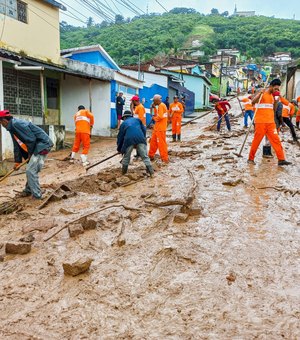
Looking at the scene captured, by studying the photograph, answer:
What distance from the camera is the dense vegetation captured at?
52.0 m

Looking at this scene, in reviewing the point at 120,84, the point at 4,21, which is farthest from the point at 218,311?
the point at 120,84

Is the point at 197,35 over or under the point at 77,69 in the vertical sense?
over

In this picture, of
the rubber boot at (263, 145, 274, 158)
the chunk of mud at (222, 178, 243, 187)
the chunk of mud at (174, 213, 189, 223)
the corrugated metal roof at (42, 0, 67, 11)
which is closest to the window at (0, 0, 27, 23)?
the corrugated metal roof at (42, 0, 67, 11)

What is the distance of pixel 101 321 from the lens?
2.42m

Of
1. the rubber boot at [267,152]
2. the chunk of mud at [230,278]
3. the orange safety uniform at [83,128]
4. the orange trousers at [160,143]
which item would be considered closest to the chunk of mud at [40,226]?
the chunk of mud at [230,278]

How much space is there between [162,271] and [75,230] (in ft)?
4.47

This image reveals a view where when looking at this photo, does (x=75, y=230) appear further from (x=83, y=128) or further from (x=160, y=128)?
(x=83, y=128)

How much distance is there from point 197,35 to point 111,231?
8027 centimetres

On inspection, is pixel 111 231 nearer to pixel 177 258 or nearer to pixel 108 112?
pixel 177 258

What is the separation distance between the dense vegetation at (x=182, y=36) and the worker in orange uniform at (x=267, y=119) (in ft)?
136

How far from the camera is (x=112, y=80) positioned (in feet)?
52.6

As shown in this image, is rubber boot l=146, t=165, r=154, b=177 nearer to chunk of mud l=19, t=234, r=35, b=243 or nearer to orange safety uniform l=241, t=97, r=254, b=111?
chunk of mud l=19, t=234, r=35, b=243

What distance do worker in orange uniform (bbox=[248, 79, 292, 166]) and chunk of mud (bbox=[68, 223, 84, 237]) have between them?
446 centimetres

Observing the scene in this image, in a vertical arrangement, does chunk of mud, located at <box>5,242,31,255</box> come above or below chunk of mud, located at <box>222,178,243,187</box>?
below
